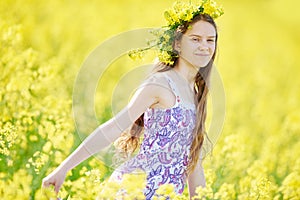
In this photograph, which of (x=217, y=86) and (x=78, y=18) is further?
(x=78, y=18)

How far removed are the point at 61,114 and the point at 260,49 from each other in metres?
6.57

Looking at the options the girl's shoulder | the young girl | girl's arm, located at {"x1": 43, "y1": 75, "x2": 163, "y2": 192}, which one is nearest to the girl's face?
the young girl

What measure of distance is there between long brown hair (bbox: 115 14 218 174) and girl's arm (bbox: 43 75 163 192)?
0.23 metres

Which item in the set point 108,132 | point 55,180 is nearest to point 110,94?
point 108,132

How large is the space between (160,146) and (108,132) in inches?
12.5

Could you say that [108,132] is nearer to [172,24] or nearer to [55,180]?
[55,180]

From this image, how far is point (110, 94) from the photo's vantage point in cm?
762

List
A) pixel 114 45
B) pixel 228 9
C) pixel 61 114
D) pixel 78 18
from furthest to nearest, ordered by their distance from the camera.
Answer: pixel 228 9 → pixel 78 18 → pixel 114 45 → pixel 61 114

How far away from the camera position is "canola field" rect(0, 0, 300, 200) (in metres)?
4.25

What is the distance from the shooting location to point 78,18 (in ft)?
32.7

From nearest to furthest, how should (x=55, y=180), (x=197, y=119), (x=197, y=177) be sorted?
(x=55, y=180)
(x=197, y=119)
(x=197, y=177)

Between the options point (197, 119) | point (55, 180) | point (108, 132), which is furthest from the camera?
point (197, 119)

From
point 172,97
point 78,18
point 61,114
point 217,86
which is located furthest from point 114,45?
point 172,97

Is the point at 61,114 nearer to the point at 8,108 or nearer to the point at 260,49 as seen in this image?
the point at 8,108
